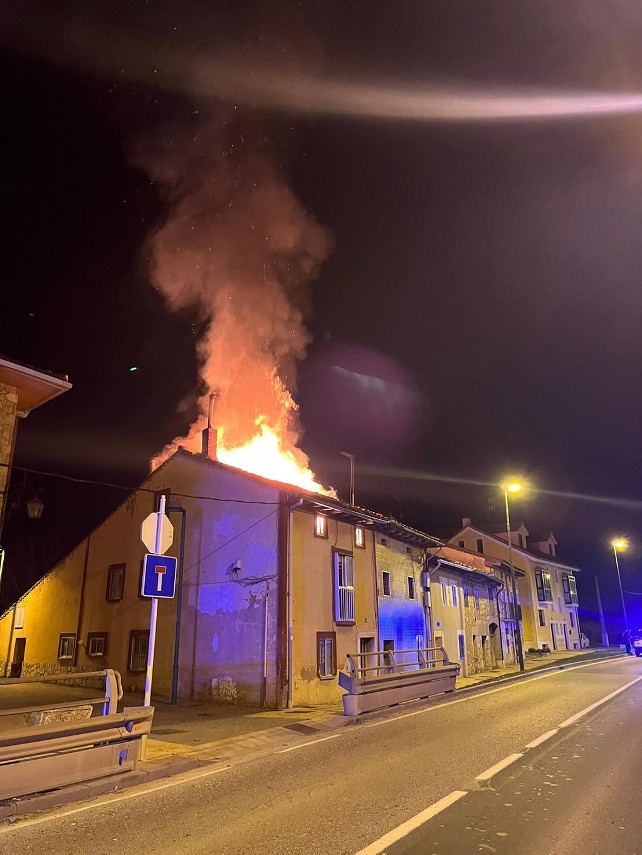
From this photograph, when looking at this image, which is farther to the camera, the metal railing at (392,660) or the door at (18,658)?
the door at (18,658)

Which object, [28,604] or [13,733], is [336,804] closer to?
[13,733]

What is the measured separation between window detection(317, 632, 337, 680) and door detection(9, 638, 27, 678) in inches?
658

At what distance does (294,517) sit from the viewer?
18.0 metres

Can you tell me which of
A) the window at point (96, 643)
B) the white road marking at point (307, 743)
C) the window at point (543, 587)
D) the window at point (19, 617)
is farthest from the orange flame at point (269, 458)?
the window at point (543, 587)

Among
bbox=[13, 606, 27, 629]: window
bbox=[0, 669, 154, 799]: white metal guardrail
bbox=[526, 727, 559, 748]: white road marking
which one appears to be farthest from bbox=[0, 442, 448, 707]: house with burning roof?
bbox=[0, 669, 154, 799]: white metal guardrail

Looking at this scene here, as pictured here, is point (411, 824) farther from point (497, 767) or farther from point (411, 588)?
point (411, 588)

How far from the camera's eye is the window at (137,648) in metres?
20.2

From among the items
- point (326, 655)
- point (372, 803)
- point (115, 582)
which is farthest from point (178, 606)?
point (372, 803)

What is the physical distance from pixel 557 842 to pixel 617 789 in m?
2.25

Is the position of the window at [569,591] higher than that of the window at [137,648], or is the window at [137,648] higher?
the window at [569,591]

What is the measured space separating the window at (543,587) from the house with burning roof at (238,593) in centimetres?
3309

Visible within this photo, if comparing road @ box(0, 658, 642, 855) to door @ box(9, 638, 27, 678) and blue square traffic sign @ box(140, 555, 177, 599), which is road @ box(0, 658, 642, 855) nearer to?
blue square traffic sign @ box(140, 555, 177, 599)

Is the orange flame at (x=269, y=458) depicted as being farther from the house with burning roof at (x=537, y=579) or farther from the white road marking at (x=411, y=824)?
the house with burning roof at (x=537, y=579)

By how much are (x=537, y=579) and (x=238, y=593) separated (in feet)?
140
